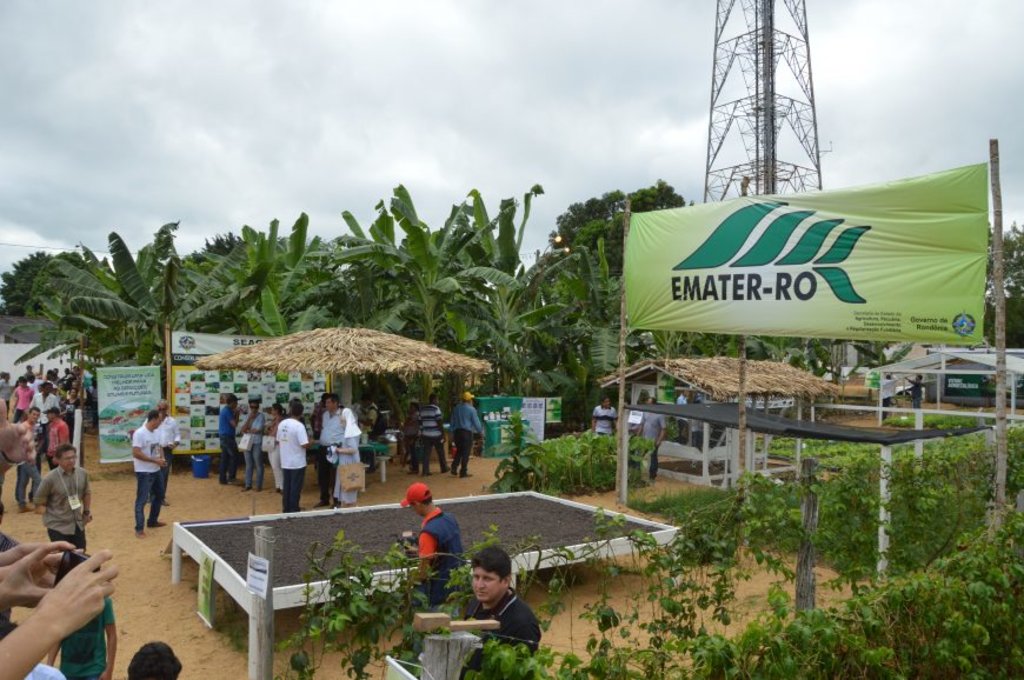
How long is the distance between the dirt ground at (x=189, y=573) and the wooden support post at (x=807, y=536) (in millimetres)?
1365

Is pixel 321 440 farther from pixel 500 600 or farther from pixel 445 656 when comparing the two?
pixel 445 656

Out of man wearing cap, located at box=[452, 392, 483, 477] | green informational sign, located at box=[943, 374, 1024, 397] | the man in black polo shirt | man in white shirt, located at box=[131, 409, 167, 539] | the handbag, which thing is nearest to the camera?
the man in black polo shirt

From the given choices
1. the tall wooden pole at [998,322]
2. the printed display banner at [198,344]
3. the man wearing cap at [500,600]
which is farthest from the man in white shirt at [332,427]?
the tall wooden pole at [998,322]

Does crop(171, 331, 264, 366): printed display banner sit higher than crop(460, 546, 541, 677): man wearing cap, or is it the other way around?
crop(171, 331, 264, 366): printed display banner

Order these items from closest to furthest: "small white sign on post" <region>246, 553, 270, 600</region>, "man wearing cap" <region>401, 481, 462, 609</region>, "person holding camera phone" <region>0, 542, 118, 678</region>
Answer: "person holding camera phone" <region>0, 542, 118, 678</region>, "small white sign on post" <region>246, 553, 270, 600</region>, "man wearing cap" <region>401, 481, 462, 609</region>

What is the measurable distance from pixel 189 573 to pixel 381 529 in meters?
2.24

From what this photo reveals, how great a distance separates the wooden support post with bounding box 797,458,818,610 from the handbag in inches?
288

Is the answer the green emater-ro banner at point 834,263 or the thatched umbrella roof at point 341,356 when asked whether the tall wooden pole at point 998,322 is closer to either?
the green emater-ro banner at point 834,263

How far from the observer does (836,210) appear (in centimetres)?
739

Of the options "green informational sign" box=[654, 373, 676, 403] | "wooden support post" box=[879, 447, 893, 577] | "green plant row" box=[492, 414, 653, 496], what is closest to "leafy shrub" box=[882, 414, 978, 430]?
"green informational sign" box=[654, 373, 676, 403]

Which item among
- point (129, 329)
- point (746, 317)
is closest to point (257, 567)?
point (746, 317)

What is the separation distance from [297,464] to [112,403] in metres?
6.19

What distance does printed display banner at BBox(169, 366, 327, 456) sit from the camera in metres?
14.5

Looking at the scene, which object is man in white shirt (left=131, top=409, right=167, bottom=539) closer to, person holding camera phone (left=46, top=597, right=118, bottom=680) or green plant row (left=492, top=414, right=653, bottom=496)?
green plant row (left=492, top=414, right=653, bottom=496)
